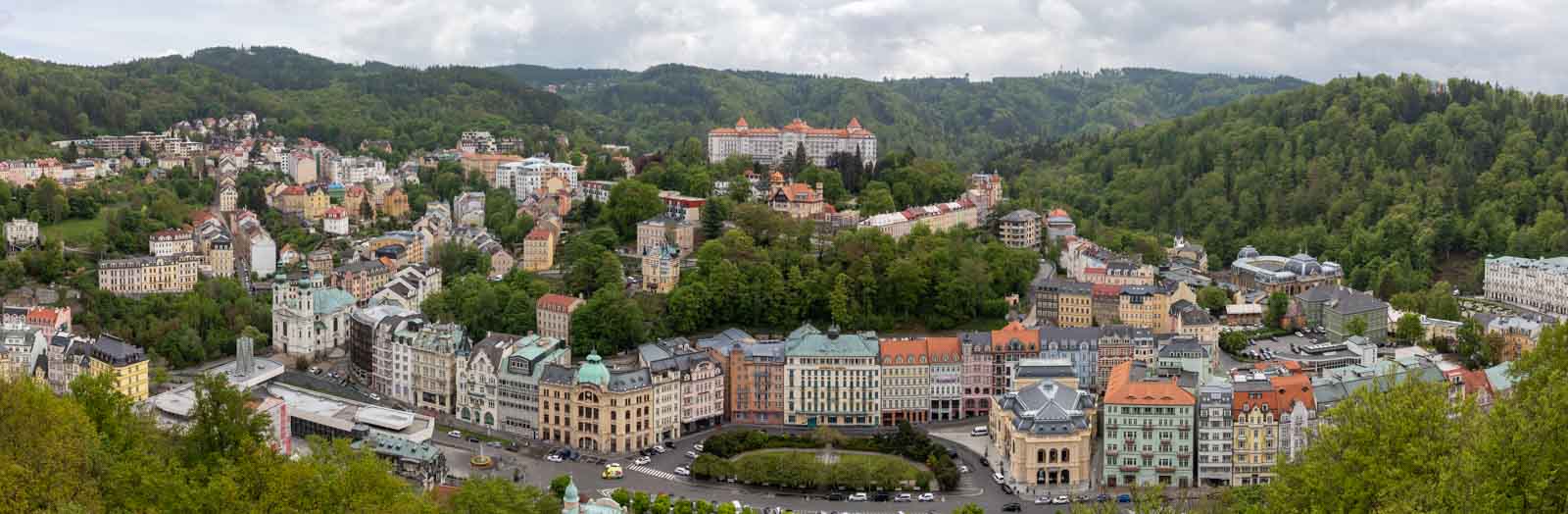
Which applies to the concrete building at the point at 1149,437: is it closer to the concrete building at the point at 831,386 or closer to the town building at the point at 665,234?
the concrete building at the point at 831,386

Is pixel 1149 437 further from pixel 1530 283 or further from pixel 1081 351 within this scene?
pixel 1530 283

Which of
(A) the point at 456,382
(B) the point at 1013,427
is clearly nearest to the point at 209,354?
(A) the point at 456,382

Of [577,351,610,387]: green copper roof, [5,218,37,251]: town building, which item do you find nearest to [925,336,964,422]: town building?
[577,351,610,387]: green copper roof

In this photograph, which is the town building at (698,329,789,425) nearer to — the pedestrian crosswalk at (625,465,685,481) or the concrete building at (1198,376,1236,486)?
the pedestrian crosswalk at (625,465,685,481)

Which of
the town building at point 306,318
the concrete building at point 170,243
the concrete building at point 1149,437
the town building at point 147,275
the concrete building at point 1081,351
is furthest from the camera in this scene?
the concrete building at point 170,243

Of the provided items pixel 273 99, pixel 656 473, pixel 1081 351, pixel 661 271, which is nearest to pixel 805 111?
pixel 273 99

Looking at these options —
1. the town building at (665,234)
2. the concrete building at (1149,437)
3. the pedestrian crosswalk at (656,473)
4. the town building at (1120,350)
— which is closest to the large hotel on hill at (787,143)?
the town building at (665,234)
